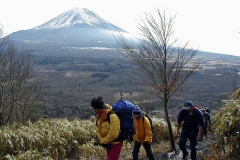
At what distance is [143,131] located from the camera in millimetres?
5520

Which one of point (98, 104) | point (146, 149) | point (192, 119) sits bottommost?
point (146, 149)

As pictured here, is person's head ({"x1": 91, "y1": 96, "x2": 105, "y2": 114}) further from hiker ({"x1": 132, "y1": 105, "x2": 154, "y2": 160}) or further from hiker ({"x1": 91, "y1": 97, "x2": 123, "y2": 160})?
hiker ({"x1": 132, "y1": 105, "x2": 154, "y2": 160})

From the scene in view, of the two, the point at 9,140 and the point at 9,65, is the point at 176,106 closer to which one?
the point at 9,65

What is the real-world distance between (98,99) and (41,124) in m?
4.03

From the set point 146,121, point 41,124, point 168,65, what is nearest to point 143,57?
point 168,65

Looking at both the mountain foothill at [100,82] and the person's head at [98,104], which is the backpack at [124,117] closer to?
the person's head at [98,104]

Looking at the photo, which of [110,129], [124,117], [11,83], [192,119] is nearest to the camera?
[110,129]

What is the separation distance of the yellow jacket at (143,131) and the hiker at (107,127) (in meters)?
1.40

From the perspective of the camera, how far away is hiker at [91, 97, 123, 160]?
3906 mm

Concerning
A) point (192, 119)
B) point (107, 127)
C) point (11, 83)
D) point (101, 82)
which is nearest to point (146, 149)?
point (192, 119)

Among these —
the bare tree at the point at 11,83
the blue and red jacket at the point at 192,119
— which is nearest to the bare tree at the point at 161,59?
the blue and red jacket at the point at 192,119

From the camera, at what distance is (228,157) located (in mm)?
4996

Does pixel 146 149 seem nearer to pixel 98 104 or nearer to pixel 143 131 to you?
pixel 143 131

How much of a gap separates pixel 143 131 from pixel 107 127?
170 centimetres
